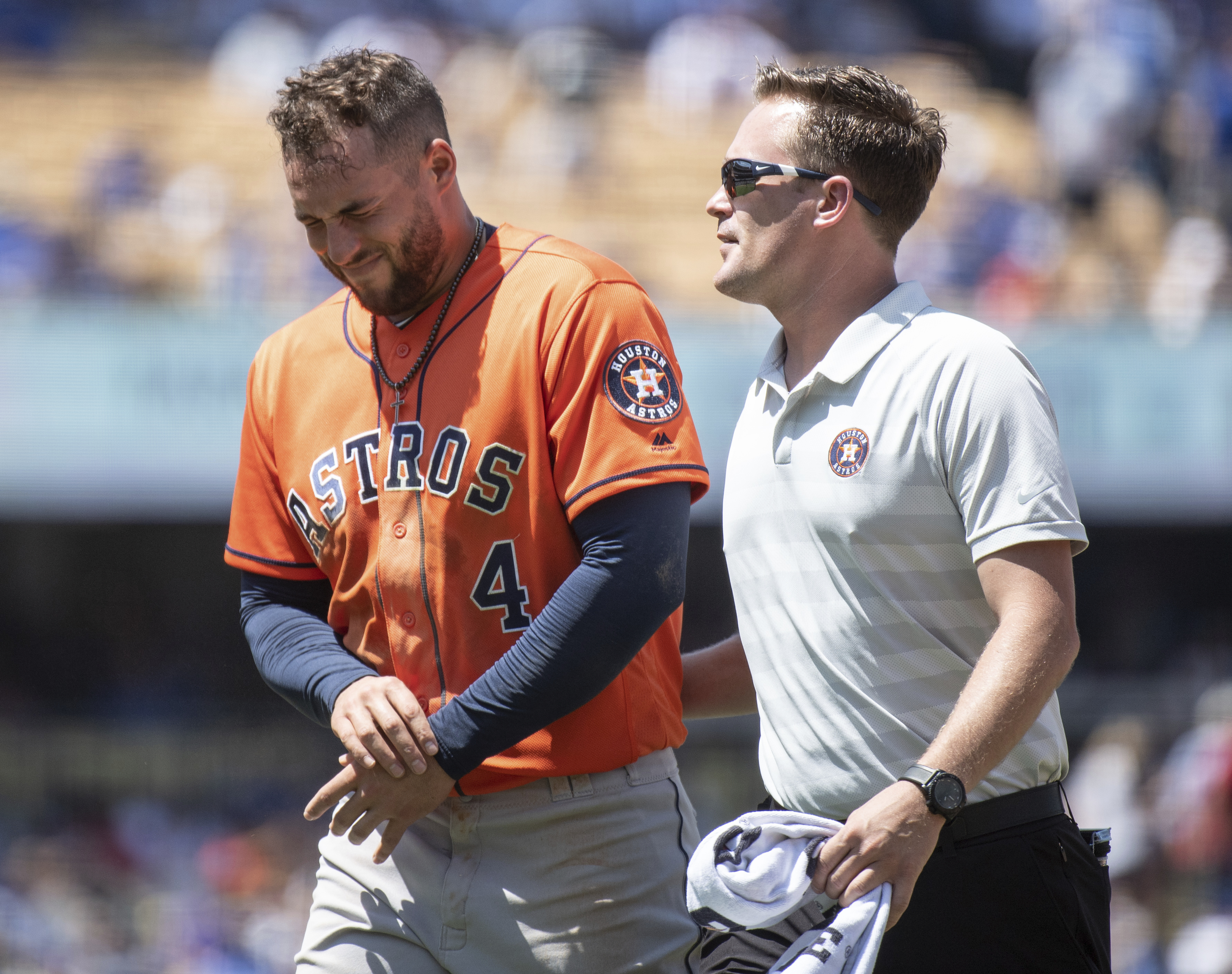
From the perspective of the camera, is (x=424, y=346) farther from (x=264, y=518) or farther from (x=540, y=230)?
(x=540, y=230)

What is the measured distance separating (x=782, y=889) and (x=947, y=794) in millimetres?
243

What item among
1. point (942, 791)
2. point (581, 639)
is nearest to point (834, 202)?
point (581, 639)

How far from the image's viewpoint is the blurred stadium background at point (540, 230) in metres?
7.17

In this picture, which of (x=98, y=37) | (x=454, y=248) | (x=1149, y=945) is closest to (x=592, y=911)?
(x=454, y=248)

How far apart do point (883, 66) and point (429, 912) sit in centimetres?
852

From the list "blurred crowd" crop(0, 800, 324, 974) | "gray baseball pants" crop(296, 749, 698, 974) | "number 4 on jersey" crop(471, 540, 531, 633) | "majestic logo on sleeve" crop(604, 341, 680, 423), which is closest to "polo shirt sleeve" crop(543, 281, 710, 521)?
"majestic logo on sleeve" crop(604, 341, 680, 423)

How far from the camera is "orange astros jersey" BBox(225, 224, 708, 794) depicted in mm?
1949

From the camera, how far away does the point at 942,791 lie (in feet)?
5.22

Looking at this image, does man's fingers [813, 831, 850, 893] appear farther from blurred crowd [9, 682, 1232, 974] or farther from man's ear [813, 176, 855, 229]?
→ blurred crowd [9, 682, 1232, 974]

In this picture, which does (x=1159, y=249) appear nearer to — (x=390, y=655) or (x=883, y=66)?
(x=883, y=66)

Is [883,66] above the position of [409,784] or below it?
above

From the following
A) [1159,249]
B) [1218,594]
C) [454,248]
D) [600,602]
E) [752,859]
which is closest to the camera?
[752,859]

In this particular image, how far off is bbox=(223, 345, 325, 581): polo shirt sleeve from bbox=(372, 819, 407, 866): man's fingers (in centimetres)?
48

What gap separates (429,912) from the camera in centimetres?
200
